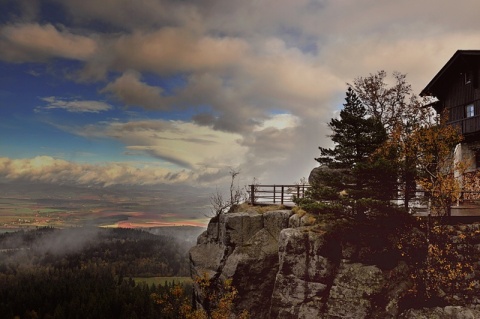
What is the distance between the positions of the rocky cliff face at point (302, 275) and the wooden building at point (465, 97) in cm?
1246

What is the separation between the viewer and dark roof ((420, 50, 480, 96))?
1248 inches

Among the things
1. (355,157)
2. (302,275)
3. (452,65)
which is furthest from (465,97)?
(302,275)

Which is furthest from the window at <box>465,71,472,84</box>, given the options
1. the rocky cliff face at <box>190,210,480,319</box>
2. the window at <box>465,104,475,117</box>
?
the rocky cliff face at <box>190,210,480,319</box>

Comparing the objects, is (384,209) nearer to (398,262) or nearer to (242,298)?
(398,262)

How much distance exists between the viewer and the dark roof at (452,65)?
31.7 m

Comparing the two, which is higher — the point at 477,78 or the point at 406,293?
the point at 477,78

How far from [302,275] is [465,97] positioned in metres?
24.2

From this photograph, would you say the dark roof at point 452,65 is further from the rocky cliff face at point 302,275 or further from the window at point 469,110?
the rocky cliff face at point 302,275

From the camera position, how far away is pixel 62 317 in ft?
322

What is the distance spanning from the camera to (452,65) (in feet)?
112

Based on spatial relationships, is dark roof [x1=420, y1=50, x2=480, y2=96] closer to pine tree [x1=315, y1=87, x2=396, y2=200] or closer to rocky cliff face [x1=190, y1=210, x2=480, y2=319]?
pine tree [x1=315, y1=87, x2=396, y2=200]

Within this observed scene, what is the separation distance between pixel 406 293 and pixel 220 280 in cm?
1633

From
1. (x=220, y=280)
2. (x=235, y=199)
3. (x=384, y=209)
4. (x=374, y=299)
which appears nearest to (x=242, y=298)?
(x=220, y=280)

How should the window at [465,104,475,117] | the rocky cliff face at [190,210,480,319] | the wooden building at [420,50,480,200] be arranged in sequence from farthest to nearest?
the window at [465,104,475,117]
the wooden building at [420,50,480,200]
the rocky cliff face at [190,210,480,319]
